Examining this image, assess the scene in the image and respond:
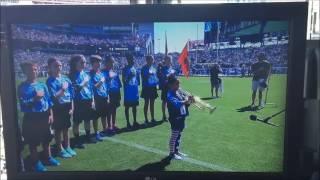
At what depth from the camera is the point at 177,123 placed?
1.90 m

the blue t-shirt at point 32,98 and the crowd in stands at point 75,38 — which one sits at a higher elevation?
the crowd in stands at point 75,38

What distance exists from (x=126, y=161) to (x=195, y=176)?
0.42 meters

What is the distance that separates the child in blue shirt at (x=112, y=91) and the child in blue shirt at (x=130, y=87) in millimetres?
41

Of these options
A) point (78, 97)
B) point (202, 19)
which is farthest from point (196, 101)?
point (78, 97)

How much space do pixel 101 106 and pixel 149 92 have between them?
0.30m

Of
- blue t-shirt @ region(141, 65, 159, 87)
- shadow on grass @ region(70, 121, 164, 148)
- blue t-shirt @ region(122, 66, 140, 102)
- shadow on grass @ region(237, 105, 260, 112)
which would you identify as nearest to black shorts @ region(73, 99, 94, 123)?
shadow on grass @ region(70, 121, 164, 148)

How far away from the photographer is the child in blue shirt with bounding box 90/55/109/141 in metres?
1.85

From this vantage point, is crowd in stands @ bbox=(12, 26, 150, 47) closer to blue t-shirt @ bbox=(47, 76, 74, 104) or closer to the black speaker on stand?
blue t-shirt @ bbox=(47, 76, 74, 104)

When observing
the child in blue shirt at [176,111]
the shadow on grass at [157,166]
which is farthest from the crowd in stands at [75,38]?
the shadow on grass at [157,166]

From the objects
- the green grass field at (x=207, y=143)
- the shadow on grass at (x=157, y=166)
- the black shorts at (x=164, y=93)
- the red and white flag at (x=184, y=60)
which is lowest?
the shadow on grass at (x=157, y=166)

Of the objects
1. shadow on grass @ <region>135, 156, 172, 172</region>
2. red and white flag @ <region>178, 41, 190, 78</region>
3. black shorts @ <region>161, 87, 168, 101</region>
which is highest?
red and white flag @ <region>178, 41, 190, 78</region>

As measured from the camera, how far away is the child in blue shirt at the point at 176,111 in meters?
1.88

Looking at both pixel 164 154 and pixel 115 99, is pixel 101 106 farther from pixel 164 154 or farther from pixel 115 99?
pixel 164 154

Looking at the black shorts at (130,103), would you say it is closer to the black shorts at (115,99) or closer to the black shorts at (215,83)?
the black shorts at (115,99)
